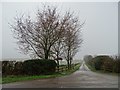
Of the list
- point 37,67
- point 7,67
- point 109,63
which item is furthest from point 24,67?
point 109,63

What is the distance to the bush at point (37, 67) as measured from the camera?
2566 cm

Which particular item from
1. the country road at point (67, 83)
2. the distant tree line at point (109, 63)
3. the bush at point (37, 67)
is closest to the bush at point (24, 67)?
the bush at point (37, 67)

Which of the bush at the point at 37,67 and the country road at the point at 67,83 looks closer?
the country road at the point at 67,83

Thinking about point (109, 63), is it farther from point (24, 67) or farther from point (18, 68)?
point (18, 68)

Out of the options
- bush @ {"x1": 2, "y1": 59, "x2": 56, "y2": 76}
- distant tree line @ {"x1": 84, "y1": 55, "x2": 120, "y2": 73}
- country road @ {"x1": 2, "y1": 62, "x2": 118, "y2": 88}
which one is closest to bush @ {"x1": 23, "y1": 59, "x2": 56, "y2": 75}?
bush @ {"x1": 2, "y1": 59, "x2": 56, "y2": 76}

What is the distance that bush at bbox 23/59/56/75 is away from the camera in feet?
84.2

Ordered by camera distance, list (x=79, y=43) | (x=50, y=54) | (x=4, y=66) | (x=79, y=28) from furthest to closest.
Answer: (x=79, y=43) → (x=79, y=28) → (x=50, y=54) → (x=4, y=66)

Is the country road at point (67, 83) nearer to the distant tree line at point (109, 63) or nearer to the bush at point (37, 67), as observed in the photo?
the bush at point (37, 67)

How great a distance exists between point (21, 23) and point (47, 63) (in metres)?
6.82

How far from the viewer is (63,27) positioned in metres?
31.8

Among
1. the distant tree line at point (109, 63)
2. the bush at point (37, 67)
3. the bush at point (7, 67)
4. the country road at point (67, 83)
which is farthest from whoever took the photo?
the distant tree line at point (109, 63)

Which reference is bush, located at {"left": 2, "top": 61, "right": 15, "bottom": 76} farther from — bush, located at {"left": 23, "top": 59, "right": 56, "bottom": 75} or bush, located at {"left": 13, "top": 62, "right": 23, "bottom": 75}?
bush, located at {"left": 23, "top": 59, "right": 56, "bottom": 75}

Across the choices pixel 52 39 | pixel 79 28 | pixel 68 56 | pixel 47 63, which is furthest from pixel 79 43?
pixel 47 63

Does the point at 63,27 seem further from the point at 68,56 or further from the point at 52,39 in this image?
the point at 68,56
